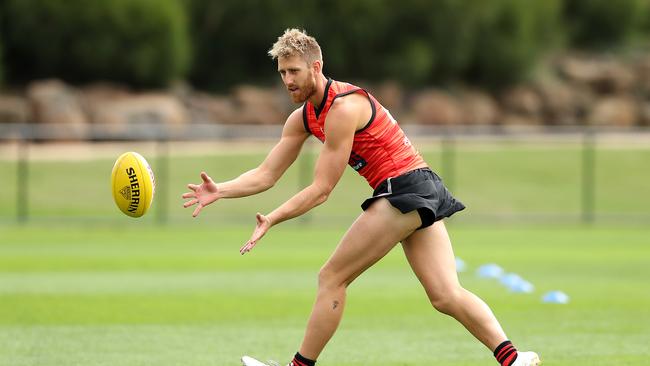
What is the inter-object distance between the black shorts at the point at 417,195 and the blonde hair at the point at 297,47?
0.97m

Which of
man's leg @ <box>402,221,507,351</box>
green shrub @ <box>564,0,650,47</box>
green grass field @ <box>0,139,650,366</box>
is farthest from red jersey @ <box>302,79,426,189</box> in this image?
green shrub @ <box>564,0,650,47</box>

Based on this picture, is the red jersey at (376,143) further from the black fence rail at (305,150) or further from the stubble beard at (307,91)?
the black fence rail at (305,150)

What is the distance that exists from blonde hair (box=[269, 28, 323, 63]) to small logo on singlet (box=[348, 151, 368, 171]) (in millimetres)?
705

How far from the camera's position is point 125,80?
157 ft

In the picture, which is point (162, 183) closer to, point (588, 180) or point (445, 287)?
point (588, 180)

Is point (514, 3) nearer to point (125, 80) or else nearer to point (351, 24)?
point (351, 24)

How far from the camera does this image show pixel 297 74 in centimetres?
811

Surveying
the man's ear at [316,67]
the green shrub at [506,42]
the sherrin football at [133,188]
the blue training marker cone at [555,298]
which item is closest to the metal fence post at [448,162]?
the blue training marker cone at [555,298]

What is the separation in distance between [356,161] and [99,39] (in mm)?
39354

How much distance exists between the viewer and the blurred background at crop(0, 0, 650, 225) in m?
35.0

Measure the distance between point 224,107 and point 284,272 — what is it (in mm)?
31521

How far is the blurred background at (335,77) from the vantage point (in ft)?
115

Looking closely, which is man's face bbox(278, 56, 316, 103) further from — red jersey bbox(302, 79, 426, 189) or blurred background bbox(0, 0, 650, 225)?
blurred background bbox(0, 0, 650, 225)

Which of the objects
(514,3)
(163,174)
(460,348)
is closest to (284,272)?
(460,348)
